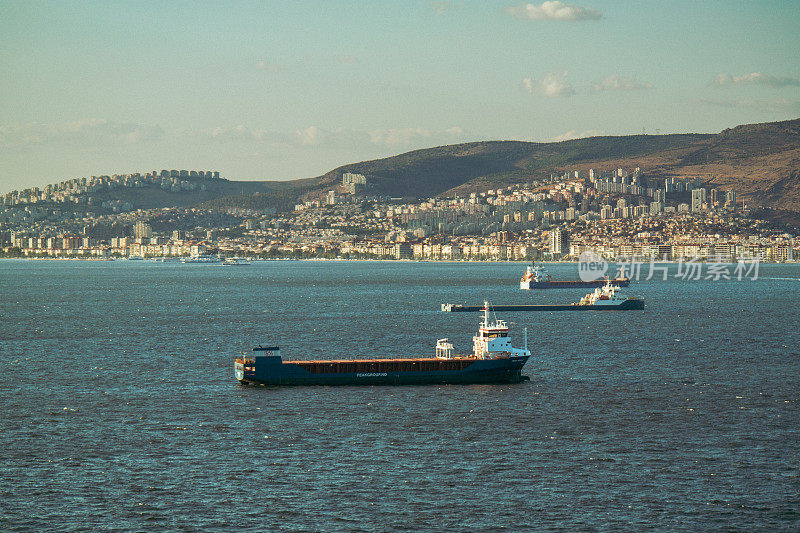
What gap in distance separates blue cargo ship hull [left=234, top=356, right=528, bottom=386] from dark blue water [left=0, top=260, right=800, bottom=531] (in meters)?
2.20

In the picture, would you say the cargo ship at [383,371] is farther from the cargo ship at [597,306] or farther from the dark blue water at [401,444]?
the cargo ship at [597,306]

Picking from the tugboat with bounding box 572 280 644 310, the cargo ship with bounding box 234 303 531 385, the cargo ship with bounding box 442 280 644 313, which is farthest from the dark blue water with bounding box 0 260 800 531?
the tugboat with bounding box 572 280 644 310

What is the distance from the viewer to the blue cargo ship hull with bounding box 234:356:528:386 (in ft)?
256

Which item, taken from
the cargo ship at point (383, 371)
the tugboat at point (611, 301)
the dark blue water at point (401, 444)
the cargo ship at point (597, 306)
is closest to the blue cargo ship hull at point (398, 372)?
the cargo ship at point (383, 371)

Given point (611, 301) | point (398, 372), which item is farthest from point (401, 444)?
point (611, 301)

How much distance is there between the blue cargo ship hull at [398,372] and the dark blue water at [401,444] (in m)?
2.20

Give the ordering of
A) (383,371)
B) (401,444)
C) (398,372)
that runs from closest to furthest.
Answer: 1. (401,444)
2. (398,372)
3. (383,371)

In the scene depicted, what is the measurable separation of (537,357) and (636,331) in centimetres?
3512

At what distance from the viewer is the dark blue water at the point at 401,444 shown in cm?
4259

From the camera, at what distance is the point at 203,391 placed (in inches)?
2891

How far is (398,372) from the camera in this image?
78.5 meters

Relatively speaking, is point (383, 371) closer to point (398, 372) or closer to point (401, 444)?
point (398, 372)

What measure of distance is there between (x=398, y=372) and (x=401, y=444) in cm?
2346

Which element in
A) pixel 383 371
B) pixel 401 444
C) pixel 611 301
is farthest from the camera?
pixel 611 301
